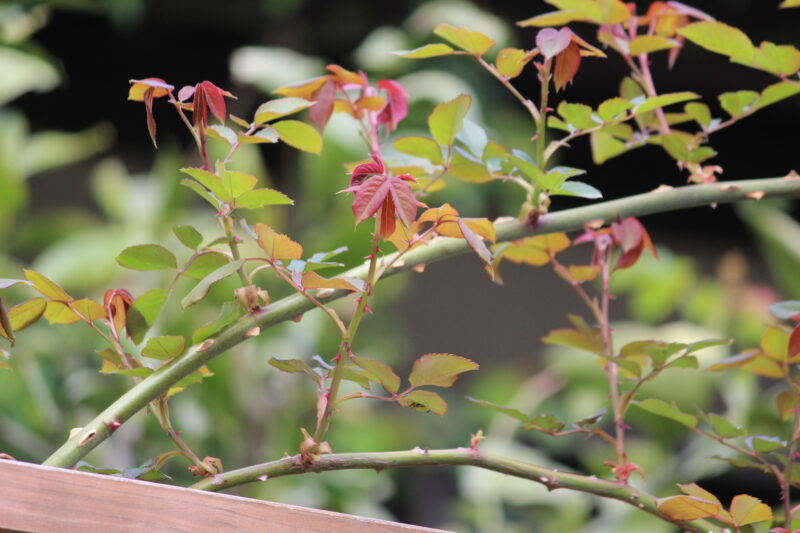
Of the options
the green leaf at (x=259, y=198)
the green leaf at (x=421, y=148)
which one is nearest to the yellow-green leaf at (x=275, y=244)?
the green leaf at (x=259, y=198)

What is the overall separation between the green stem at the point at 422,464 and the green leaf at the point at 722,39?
0.72 feet

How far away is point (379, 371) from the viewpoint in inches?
14.2

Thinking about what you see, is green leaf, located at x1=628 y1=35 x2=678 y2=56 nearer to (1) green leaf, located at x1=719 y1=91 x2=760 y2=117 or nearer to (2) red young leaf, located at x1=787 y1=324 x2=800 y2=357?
(1) green leaf, located at x1=719 y1=91 x2=760 y2=117

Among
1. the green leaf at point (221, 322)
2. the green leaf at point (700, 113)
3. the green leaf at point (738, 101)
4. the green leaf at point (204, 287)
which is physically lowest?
the green leaf at point (221, 322)

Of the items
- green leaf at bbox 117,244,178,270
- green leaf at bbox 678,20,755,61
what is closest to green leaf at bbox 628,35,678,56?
green leaf at bbox 678,20,755,61

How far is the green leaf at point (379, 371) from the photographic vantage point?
1.18 ft

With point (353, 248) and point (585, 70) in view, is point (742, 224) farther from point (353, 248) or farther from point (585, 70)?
point (353, 248)

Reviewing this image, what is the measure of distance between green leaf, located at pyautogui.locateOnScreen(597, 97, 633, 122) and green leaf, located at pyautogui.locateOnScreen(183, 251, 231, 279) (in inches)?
7.1

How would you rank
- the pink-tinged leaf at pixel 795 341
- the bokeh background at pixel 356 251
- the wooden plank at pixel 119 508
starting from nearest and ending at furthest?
1. the wooden plank at pixel 119 508
2. the pink-tinged leaf at pixel 795 341
3. the bokeh background at pixel 356 251

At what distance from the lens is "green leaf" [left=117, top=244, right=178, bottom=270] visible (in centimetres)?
38

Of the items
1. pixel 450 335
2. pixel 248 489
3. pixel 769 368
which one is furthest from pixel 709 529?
pixel 450 335

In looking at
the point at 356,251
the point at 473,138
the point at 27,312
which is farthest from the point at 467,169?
the point at 356,251

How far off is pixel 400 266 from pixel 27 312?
0.52 feet

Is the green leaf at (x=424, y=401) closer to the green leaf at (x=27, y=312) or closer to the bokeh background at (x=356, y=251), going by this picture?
the green leaf at (x=27, y=312)
